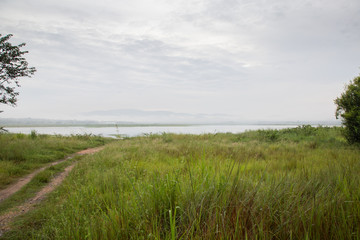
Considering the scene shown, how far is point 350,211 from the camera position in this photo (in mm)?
2398

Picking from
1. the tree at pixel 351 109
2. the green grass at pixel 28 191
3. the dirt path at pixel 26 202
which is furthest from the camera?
the tree at pixel 351 109

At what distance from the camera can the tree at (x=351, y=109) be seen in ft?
32.3

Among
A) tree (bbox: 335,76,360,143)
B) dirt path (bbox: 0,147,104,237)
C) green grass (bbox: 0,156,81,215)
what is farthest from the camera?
tree (bbox: 335,76,360,143)

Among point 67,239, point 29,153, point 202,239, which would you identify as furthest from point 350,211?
point 29,153

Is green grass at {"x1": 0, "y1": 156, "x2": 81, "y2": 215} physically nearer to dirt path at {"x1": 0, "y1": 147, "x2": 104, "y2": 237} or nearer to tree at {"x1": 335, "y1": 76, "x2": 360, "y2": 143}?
dirt path at {"x1": 0, "y1": 147, "x2": 104, "y2": 237}

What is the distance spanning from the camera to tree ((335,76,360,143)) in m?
9.86

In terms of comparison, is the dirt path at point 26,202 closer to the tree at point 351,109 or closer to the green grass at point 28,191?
the green grass at point 28,191

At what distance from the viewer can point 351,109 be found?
10.1 metres

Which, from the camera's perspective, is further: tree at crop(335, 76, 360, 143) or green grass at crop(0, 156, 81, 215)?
tree at crop(335, 76, 360, 143)

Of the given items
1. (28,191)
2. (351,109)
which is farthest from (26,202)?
(351,109)

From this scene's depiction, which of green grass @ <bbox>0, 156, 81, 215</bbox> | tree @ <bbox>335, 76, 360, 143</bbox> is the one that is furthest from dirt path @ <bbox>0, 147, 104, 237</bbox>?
tree @ <bbox>335, 76, 360, 143</bbox>

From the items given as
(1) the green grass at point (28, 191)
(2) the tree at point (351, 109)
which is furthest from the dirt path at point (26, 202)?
(2) the tree at point (351, 109)

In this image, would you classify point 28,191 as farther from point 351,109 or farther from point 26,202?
point 351,109

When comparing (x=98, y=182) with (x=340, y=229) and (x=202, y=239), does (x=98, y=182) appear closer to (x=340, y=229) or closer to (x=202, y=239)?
(x=202, y=239)
